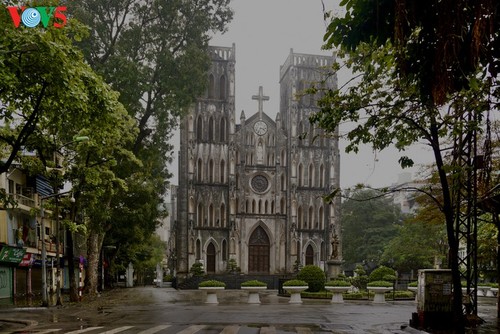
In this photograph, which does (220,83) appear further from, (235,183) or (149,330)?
(149,330)

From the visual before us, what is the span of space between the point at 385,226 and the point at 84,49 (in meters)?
52.5

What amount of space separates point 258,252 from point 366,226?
805 inches

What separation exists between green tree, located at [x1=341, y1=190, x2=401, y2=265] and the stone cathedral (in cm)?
1145

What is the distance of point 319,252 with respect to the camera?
205ft

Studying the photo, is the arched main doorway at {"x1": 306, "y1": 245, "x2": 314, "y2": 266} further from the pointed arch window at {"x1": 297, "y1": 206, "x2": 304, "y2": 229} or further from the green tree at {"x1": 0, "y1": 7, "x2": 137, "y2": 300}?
the green tree at {"x1": 0, "y1": 7, "x2": 137, "y2": 300}

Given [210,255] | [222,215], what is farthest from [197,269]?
[222,215]

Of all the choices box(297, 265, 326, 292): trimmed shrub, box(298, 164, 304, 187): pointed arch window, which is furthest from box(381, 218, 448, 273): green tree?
box(297, 265, 326, 292): trimmed shrub

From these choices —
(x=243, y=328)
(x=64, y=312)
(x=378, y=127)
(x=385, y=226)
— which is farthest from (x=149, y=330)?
(x=385, y=226)

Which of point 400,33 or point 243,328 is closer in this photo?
point 400,33

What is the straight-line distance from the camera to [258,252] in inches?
2431

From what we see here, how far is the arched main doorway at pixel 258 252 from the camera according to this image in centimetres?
6141

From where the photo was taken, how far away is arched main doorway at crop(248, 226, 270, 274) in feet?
201

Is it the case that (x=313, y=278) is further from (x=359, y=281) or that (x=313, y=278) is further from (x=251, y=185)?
(x=251, y=185)

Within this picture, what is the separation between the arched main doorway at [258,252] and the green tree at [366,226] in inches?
624
